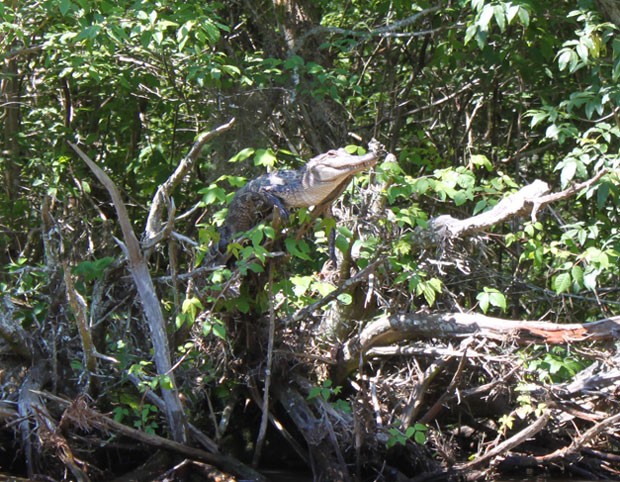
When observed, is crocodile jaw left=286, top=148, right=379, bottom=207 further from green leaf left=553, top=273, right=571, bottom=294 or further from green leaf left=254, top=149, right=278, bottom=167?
green leaf left=553, top=273, right=571, bottom=294

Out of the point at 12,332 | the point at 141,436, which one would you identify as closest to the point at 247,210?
the point at 141,436

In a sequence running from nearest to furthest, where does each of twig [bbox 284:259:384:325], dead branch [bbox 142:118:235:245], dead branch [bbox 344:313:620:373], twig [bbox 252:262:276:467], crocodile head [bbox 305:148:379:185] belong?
crocodile head [bbox 305:148:379:185] → dead branch [bbox 344:313:620:373] → dead branch [bbox 142:118:235:245] → twig [bbox 252:262:276:467] → twig [bbox 284:259:384:325]

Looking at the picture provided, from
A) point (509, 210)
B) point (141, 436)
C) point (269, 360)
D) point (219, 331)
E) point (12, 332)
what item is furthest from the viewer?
point (12, 332)

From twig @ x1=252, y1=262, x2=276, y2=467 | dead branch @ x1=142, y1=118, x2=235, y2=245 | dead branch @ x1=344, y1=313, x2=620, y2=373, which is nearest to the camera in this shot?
dead branch @ x1=344, y1=313, x2=620, y2=373

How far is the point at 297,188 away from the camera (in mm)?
4723

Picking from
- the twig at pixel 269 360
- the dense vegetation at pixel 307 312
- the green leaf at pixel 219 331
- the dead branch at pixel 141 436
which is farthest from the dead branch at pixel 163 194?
the dead branch at pixel 141 436

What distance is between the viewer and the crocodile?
4.57m

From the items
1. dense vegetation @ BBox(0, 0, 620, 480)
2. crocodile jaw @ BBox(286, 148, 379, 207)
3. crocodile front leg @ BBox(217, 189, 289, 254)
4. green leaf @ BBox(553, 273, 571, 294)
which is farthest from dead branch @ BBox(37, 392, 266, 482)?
green leaf @ BBox(553, 273, 571, 294)

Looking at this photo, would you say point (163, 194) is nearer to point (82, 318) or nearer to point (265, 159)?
point (265, 159)

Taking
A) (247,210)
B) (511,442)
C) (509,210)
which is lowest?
(511,442)

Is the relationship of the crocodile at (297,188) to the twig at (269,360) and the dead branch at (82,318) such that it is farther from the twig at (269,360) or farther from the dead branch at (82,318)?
the dead branch at (82,318)

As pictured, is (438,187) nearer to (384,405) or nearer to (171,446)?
(384,405)

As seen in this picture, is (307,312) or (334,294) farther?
(307,312)

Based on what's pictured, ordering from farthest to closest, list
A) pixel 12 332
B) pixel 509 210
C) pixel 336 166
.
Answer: pixel 12 332, pixel 509 210, pixel 336 166
